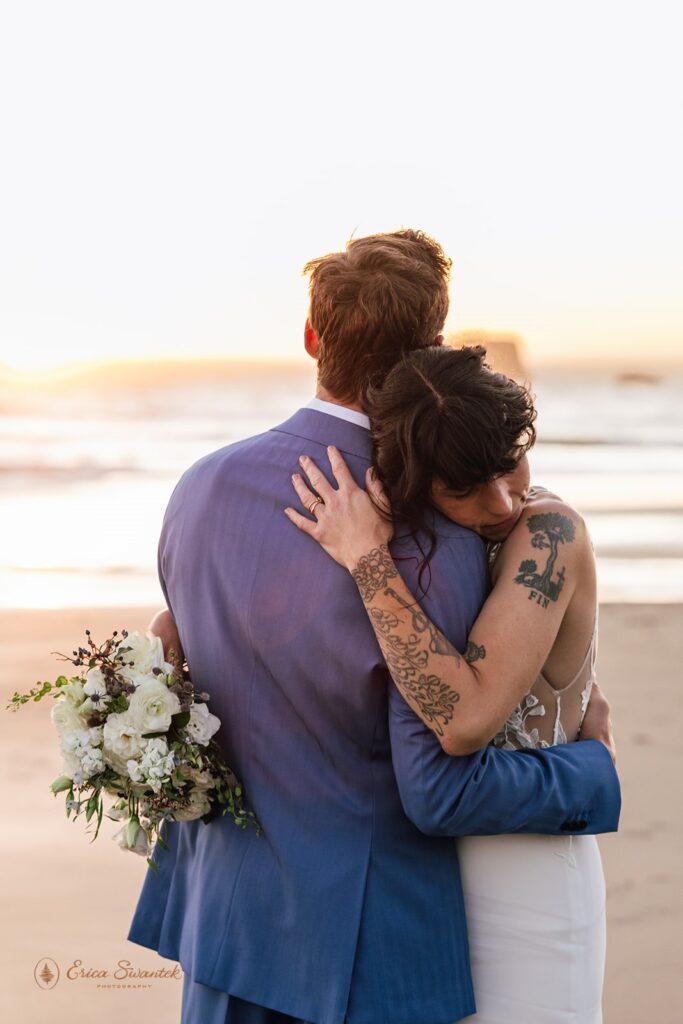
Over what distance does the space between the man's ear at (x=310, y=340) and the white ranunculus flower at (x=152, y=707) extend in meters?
0.70

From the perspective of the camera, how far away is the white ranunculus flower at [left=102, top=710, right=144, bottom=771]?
2.29 metres

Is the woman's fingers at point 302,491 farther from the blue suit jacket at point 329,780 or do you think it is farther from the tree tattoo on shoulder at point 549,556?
the tree tattoo on shoulder at point 549,556

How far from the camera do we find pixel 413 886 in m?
2.33

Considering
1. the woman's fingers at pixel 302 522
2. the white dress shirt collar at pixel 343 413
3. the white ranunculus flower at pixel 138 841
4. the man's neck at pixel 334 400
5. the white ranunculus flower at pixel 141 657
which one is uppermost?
the man's neck at pixel 334 400

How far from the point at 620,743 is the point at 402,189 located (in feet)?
58.7

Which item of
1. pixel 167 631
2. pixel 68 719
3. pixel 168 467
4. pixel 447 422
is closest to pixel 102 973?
pixel 167 631

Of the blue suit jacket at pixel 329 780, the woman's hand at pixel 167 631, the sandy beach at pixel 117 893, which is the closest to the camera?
the blue suit jacket at pixel 329 780

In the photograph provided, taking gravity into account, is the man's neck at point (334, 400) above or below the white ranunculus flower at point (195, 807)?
above

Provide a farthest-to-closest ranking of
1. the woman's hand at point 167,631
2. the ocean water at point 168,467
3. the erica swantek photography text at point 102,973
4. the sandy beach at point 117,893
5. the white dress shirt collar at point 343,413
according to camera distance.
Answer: the ocean water at point 168,467, the erica swantek photography text at point 102,973, the sandy beach at point 117,893, the woman's hand at point 167,631, the white dress shirt collar at point 343,413

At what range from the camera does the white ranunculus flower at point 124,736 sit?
2.29 m

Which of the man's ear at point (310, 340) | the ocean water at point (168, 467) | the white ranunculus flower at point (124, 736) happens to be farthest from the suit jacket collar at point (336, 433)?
the ocean water at point (168, 467)

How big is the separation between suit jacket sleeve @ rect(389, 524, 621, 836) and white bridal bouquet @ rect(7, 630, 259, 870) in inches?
14.1

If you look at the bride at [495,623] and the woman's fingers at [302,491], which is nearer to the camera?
the bride at [495,623]

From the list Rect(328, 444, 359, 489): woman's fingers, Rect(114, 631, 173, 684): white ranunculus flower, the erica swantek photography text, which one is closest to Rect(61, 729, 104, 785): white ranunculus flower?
Rect(114, 631, 173, 684): white ranunculus flower
